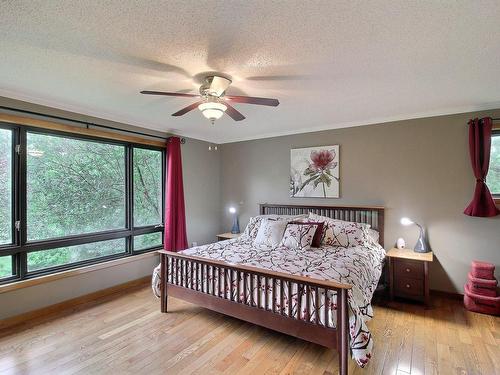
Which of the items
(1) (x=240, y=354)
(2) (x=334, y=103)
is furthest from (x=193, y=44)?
(1) (x=240, y=354)

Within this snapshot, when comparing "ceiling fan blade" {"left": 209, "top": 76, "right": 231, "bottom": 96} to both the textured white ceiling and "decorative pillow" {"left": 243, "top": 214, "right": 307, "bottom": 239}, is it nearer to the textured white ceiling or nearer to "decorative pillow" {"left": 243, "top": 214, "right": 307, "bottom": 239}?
the textured white ceiling

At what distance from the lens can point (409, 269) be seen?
321 cm

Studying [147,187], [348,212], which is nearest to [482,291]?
[348,212]

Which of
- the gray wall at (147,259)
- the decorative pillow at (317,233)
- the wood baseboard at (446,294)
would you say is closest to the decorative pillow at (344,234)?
the decorative pillow at (317,233)

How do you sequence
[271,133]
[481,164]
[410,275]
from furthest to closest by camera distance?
[271,133] → [410,275] → [481,164]

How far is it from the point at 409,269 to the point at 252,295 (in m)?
2.02

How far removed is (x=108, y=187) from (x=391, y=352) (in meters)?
3.70

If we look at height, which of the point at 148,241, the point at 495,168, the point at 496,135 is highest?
the point at 496,135

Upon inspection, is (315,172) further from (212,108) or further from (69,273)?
(69,273)

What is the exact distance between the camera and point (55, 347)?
7.76 feet

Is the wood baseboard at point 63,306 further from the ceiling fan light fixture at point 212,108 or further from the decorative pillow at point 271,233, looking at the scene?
the ceiling fan light fixture at point 212,108

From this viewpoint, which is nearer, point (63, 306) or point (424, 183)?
point (63, 306)

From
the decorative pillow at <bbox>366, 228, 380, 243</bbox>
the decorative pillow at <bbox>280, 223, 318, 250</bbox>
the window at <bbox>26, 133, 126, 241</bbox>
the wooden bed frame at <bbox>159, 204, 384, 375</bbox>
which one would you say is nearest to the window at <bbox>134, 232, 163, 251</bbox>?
the window at <bbox>26, 133, 126, 241</bbox>

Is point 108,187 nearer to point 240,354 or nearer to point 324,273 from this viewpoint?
point 240,354
